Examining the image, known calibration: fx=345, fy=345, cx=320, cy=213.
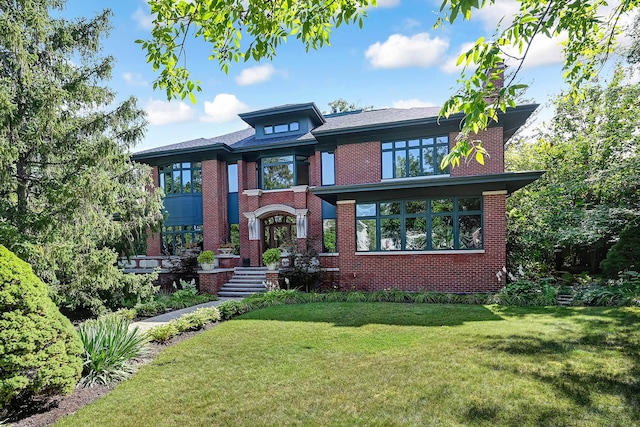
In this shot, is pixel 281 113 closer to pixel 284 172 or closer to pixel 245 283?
pixel 284 172

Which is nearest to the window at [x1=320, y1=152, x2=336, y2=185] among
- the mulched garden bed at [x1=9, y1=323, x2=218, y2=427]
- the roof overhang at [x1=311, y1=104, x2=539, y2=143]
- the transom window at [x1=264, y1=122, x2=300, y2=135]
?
the roof overhang at [x1=311, y1=104, x2=539, y2=143]

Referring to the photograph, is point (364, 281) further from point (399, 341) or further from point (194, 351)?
point (194, 351)

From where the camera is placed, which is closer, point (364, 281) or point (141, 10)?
point (141, 10)

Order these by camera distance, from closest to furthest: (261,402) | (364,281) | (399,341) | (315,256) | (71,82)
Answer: (261,402)
(399,341)
(71,82)
(364,281)
(315,256)

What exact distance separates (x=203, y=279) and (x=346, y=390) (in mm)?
10848

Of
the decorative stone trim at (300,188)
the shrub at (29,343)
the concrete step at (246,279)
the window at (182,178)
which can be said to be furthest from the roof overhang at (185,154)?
the shrub at (29,343)

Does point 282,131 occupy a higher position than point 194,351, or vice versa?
point 282,131

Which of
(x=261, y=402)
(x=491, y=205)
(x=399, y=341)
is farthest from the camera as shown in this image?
(x=491, y=205)

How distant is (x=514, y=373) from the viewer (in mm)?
4570

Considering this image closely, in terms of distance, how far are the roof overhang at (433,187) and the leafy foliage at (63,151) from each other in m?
6.56

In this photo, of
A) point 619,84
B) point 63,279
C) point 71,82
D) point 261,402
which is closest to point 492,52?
point 261,402

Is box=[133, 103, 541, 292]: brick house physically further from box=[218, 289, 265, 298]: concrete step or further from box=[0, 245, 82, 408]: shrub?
box=[0, 245, 82, 408]: shrub

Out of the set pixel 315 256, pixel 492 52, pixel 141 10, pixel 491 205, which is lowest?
pixel 315 256

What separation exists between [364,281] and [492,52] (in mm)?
9788
